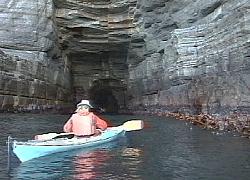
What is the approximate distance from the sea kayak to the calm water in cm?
21

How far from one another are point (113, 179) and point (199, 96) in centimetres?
2130

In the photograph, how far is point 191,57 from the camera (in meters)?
37.3

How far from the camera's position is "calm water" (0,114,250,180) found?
12.7 metres

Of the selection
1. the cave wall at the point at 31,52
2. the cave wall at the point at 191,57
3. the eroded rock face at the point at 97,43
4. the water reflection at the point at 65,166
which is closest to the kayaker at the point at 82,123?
the water reflection at the point at 65,166

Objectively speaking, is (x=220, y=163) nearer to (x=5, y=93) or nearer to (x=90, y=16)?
(x=5, y=93)

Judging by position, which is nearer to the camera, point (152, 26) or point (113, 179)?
point (113, 179)

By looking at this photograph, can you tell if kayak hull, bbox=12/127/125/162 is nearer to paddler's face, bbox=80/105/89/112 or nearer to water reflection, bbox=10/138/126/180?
water reflection, bbox=10/138/126/180

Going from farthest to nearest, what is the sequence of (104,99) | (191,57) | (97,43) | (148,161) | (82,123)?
(104,99) → (97,43) → (191,57) → (82,123) → (148,161)

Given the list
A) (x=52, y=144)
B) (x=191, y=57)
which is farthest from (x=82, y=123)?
(x=191, y=57)

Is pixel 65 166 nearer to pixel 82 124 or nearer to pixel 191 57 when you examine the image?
pixel 82 124

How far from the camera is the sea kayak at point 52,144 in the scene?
14273 millimetres

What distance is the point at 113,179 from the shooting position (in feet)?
39.5

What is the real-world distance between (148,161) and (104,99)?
5583 cm

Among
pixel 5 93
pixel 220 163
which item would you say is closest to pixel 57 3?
pixel 5 93
